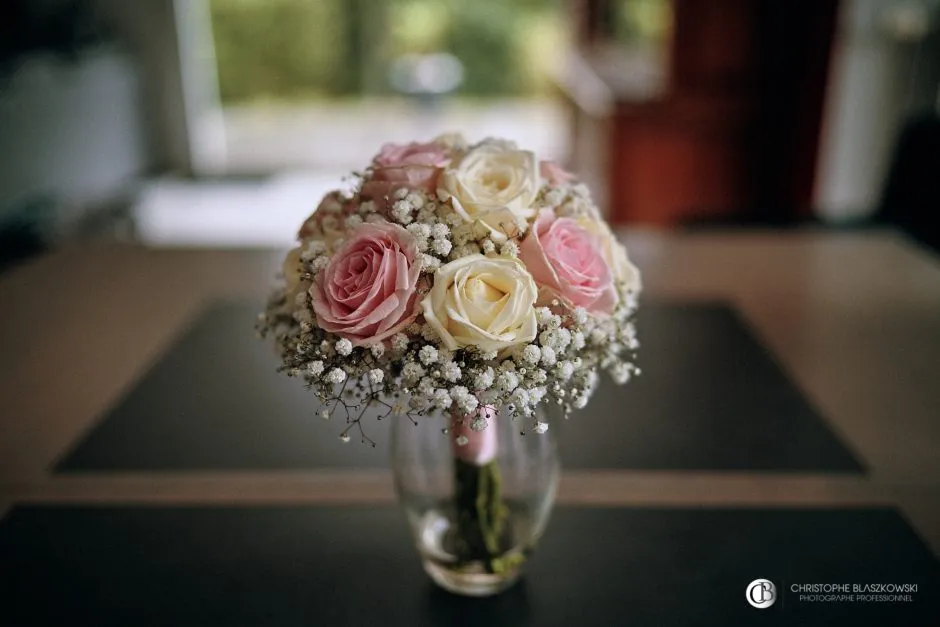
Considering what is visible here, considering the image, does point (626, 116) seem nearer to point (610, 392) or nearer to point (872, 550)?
point (610, 392)

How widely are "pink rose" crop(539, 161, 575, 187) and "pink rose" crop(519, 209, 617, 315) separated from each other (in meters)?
0.06

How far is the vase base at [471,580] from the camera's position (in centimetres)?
83

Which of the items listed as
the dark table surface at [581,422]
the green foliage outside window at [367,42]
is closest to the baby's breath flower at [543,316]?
the dark table surface at [581,422]

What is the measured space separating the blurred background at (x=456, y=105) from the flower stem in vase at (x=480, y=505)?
1454 millimetres

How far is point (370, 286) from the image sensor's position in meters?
0.67

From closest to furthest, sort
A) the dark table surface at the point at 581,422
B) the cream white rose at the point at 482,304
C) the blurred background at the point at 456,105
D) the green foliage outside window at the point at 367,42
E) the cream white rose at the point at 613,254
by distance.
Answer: the cream white rose at the point at 482,304
the cream white rose at the point at 613,254
the dark table surface at the point at 581,422
the blurred background at the point at 456,105
the green foliage outside window at the point at 367,42

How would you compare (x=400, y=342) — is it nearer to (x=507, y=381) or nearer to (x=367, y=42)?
(x=507, y=381)

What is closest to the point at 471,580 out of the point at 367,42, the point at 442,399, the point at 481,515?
the point at 481,515

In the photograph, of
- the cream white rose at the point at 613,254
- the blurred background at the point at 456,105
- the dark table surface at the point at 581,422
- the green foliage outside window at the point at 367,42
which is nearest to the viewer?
the cream white rose at the point at 613,254

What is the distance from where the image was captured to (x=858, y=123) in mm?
3537

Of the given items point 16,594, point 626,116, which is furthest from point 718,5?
point 16,594

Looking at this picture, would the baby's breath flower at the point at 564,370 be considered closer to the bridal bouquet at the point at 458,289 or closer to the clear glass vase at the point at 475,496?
the bridal bouquet at the point at 458,289

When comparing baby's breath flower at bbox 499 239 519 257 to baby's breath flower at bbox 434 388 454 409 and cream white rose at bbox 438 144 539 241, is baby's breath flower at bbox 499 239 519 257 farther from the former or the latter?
baby's breath flower at bbox 434 388 454 409

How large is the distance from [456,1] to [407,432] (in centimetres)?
753
